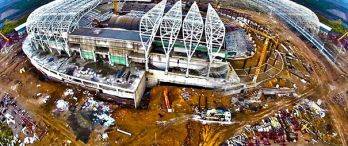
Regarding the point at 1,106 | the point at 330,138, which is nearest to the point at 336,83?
the point at 330,138

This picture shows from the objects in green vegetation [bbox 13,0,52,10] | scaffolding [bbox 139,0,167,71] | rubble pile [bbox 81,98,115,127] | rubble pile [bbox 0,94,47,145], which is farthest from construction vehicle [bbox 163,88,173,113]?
green vegetation [bbox 13,0,52,10]

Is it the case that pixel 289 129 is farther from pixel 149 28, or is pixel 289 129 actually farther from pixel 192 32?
pixel 149 28

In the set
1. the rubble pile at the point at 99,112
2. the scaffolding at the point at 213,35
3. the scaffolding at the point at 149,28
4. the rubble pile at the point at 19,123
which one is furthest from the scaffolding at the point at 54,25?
the scaffolding at the point at 213,35

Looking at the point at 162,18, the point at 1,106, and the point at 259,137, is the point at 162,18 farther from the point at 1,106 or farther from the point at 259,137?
the point at 1,106

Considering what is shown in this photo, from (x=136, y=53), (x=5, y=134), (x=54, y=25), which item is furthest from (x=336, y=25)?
(x=5, y=134)

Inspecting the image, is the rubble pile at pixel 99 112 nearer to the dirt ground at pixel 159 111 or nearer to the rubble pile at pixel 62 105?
the dirt ground at pixel 159 111

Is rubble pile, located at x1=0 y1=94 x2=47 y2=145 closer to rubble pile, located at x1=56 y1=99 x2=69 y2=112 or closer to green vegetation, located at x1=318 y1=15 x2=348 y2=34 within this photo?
rubble pile, located at x1=56 y1=99 x2=69 y2=112
